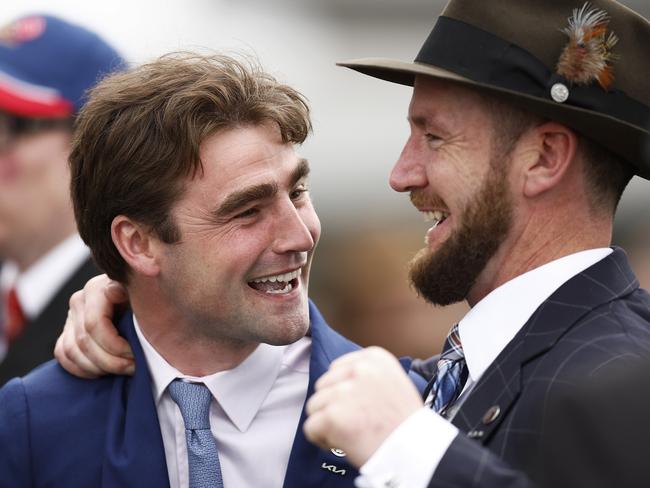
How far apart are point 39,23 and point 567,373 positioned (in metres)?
3.95

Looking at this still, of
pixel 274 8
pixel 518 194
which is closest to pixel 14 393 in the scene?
pixel 518 194

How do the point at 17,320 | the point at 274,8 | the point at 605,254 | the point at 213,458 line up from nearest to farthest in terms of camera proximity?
the point at 605,254, the point at 213,458, the point at 17,320, the point at 274,8

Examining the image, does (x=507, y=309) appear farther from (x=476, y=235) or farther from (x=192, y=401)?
(x=192, y=401)

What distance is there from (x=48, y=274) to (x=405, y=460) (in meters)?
3.59

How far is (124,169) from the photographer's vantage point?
381 centimetres

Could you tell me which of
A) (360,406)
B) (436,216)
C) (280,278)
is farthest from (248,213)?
(360,406)

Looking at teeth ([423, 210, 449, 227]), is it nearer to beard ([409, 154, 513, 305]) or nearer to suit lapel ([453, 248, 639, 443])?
beard ([409, 154, 513, 305])

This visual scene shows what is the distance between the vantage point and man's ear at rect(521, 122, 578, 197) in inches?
123

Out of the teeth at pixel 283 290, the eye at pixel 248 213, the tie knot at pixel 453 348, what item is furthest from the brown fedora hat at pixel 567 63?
the teeth at pixel 283 290

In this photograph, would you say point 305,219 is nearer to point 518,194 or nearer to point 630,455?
point 518,194

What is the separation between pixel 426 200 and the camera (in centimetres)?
331

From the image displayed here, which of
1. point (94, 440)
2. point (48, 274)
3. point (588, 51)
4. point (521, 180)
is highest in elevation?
point (588, 51)

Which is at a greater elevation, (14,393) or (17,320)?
(14,393)

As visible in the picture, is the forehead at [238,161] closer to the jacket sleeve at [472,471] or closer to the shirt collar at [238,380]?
the shirt collar at [238,380]
